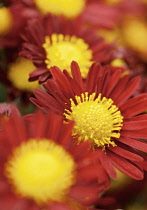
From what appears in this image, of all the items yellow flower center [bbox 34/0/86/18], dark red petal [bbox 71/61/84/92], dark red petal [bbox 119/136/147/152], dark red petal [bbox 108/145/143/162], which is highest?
yellow flower center [bbox 34/0/86/18]

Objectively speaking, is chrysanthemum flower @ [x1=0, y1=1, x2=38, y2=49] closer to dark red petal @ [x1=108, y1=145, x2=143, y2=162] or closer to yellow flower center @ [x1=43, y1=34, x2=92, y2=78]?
yellow flower center @ [x1=43, y1=34, x2=92, y2=78]

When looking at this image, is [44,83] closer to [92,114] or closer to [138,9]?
[92,114]

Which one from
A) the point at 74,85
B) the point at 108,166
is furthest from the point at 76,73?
the point at 108,166

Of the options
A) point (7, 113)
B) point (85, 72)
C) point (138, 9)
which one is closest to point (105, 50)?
point (85, 72)

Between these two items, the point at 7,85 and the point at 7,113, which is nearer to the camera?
the point at 7,113

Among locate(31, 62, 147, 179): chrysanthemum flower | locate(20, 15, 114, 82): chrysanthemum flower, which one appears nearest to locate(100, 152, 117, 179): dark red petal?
locate(31, 62, 147, 179): chrysanthemum flower

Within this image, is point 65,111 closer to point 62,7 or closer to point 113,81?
point 113,81

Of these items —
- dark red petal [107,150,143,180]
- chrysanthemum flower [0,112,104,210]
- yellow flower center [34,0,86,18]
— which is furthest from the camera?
yellow flower center [34,0,86,18]
